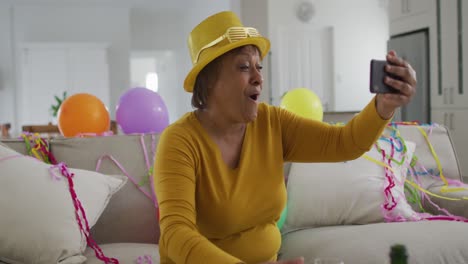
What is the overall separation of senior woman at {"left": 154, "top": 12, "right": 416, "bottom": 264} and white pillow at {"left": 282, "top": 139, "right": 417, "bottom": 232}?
62 cm

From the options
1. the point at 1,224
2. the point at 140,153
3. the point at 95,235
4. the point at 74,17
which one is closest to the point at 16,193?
the point at 1,224

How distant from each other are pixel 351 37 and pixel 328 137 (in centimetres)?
669

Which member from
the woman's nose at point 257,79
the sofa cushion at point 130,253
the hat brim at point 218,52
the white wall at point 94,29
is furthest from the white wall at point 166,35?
the woman's nose at point 257,79

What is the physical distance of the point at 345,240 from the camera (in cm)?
167

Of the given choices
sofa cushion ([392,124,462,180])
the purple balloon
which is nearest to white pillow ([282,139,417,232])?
sofa cushion ([392,124,462,180])

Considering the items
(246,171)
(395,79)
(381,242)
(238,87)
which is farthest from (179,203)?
(381,242)

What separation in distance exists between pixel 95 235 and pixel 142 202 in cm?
21

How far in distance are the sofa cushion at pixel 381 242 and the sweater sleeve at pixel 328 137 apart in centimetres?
45

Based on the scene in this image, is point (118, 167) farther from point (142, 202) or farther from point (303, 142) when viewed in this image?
point (303, 142)

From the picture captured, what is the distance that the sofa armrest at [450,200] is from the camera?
1981 millimetres

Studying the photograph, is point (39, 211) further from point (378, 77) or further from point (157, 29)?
point (157, 29)

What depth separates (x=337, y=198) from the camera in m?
1.94

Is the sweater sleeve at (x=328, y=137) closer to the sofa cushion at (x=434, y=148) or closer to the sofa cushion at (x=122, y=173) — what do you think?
the sofa cushion at (x=122, y=173)

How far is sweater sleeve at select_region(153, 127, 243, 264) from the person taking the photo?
966 mm
